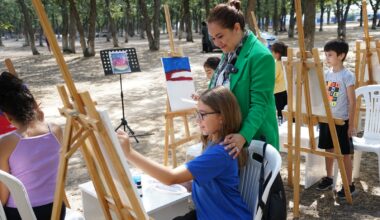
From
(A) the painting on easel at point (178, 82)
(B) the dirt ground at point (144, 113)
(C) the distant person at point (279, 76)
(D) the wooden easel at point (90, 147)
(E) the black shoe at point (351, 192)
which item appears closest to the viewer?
(D) the wooden easel at point (90, 147)

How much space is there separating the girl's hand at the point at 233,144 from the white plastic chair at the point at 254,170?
0.60ft

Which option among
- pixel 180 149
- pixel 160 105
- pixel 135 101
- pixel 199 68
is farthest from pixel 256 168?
pixel 199 68

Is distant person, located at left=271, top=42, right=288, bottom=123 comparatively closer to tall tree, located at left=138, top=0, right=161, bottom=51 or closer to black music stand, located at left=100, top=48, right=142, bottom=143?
black music stand, located at left=100, top=48, right=142, bottom=143

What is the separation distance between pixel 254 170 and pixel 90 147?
0.86m

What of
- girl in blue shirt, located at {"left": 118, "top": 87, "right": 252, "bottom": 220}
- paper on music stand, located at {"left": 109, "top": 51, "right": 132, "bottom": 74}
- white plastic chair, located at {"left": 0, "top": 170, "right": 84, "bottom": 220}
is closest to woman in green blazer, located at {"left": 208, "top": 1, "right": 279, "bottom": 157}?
girl in blue shirt, located at {"left": 118, "top": 87, "right": 252, "bottom": 220}

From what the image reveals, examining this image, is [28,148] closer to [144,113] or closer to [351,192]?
[351,192]

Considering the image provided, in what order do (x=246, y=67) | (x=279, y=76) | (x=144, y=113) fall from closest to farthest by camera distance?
(x=246, y=67) → (x=279, y=76) → (x=144, y=113)

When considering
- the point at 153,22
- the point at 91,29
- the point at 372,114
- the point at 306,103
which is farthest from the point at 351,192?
the point at 153,22

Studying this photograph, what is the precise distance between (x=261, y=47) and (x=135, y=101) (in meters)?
6.66

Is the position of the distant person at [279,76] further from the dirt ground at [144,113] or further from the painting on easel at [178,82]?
the painting on easel at [178,82]

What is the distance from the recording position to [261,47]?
230 cm

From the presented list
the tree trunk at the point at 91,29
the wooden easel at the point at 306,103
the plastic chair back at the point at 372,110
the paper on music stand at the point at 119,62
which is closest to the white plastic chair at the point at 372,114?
the plastic chair back at the point at 372,110

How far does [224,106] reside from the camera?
6.40 feet

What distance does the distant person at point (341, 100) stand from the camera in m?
3.57
